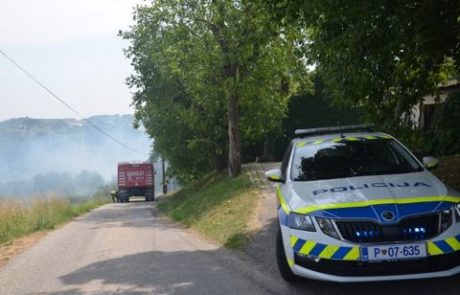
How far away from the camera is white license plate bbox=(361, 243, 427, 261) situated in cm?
495

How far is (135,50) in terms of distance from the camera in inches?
1235

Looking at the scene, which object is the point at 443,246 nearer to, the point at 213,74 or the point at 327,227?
the point at 327,227

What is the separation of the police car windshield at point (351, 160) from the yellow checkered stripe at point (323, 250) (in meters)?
1.19

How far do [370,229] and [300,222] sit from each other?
0.71 metres

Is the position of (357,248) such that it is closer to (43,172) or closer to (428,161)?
(428,161)

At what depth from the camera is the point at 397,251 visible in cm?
495

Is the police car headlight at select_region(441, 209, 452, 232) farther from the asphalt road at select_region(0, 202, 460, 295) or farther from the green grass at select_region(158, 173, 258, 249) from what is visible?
the green grass at select_region(158, 173, 258, 249)

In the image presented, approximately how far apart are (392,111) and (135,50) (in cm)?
2297

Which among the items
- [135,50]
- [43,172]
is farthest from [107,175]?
[135,50]

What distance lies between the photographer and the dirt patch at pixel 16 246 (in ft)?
35.0

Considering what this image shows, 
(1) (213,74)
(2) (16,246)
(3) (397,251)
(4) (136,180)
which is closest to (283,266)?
(3) (397,251)

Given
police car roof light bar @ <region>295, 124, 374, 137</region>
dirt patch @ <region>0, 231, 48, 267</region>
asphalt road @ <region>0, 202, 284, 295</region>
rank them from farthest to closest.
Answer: dirt patch @ <region>0, 231, 48, 267</region> < police car roof light bar @ <region>295, 124, 374, 137</region> < asphalt road @ <region>0, 202, 284, 295</region>

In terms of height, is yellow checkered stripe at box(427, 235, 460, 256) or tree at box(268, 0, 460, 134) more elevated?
tree at box(268, 0, 460, 134)

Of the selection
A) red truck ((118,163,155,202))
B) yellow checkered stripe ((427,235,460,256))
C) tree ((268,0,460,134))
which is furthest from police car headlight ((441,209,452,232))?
red truck ((118,163,155,202))
